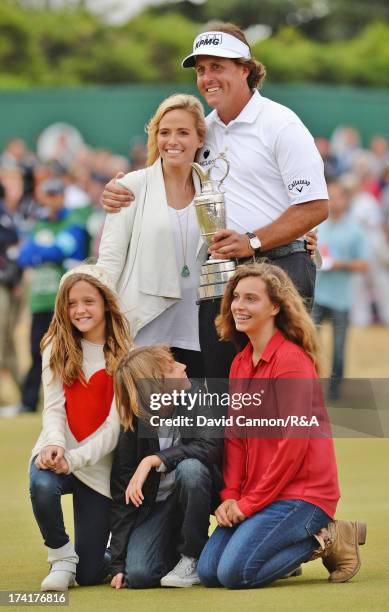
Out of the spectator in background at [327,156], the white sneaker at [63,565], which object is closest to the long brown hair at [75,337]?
the white sneaker at [63,565]

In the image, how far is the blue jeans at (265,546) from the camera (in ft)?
20.9

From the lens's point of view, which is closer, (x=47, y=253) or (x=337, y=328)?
(x=47, y=253)

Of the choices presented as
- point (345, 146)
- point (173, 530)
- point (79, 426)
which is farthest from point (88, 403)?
point (345, 146)

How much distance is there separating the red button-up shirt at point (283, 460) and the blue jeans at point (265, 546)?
5 cm

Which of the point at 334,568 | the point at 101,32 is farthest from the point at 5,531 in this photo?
the point at 101,32

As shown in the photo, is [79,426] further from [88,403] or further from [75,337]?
[75,337]

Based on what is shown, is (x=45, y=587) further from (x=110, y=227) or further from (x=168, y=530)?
(x=110, y=227)

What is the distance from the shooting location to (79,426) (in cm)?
685

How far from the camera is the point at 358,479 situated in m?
10.1

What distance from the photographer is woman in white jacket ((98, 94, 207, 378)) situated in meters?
7.20

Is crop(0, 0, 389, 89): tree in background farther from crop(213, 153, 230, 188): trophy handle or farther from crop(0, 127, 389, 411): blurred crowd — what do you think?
crop(213, 153, 230, 188): trophy handle

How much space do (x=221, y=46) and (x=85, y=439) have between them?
187cm

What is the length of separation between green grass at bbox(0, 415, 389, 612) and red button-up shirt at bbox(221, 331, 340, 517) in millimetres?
362

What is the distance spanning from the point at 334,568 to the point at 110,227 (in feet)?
6.08
